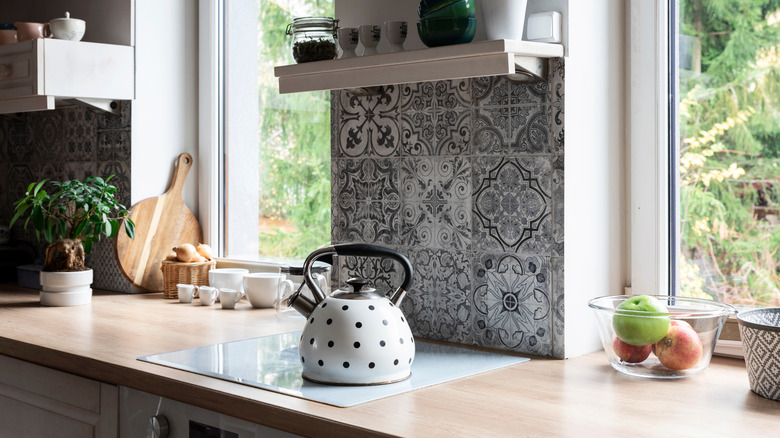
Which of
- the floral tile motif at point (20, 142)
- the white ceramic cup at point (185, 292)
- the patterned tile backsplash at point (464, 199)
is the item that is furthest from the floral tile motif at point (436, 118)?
the floral tile motif at point (20, 142)

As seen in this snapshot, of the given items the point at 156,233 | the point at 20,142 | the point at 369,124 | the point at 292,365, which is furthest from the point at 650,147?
the point at 20,142

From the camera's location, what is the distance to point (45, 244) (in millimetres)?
2773

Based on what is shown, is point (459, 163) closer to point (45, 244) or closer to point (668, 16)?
point (668, 16)

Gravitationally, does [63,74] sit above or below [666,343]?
above

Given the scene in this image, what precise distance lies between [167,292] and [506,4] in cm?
134

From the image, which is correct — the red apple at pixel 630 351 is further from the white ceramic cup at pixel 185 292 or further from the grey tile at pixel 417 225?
the white ceramic cup at pixel 185 292

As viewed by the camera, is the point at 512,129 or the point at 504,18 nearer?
the point at 504,18

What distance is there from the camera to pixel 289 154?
7.82 feet

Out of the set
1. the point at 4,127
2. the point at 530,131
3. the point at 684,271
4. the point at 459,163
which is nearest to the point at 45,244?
the point at 4,127

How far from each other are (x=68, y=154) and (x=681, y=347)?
6.72 ft

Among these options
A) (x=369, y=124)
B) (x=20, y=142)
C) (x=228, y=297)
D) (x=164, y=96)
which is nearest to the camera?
(x=369, y=124)

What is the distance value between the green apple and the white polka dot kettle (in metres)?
0.36

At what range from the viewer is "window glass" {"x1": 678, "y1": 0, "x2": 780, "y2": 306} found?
155cm

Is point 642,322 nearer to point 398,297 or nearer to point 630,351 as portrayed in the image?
point 630,351
